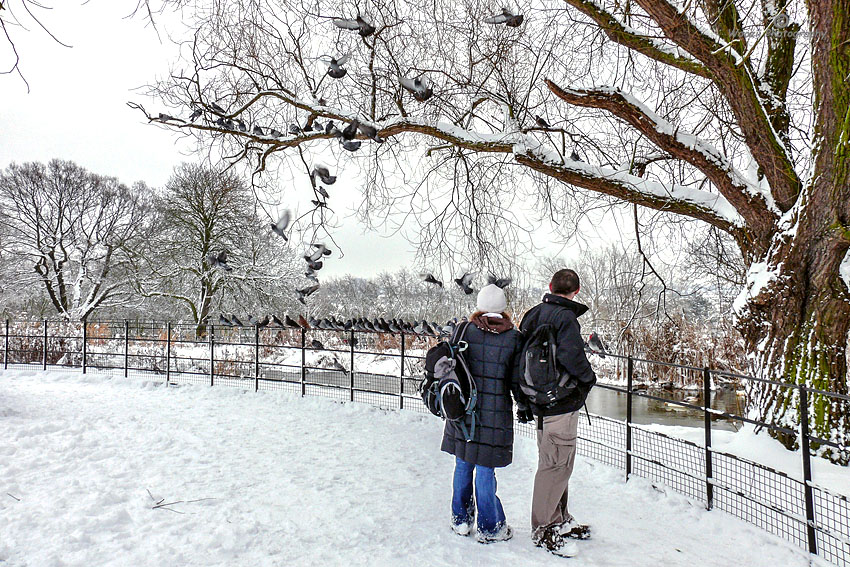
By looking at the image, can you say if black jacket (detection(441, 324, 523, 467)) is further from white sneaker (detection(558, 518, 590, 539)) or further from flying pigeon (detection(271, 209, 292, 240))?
flying pigeon (detection(271, 209, 292, 240))

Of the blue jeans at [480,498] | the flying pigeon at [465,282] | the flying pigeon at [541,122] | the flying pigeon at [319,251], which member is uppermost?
the flying pigeon at [541,122]

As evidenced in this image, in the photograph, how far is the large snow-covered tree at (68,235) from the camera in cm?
2127

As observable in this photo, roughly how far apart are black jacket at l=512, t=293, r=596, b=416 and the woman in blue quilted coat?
11 cm

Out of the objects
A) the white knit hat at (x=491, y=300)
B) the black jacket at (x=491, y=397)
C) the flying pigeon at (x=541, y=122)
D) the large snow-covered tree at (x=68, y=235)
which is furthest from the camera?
the large snow-covered tree at (x=68, y=235)

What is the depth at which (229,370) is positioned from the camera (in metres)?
11.5

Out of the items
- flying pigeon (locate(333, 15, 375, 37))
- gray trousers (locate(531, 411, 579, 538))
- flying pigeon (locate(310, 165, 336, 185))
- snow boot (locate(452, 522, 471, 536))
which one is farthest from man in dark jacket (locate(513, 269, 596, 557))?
flying pigeon (locate(333, 15, 375, 37))

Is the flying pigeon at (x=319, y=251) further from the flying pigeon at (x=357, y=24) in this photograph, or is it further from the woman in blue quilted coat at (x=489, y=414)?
the woman in blue quilted coat at (x=489, y=414)

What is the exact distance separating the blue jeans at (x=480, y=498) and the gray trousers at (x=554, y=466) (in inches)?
9.4

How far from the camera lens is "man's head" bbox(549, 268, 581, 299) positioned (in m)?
3.11

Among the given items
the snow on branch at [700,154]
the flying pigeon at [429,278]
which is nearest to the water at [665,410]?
the snow on branch at [700,154]

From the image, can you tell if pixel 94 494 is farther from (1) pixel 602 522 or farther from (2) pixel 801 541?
(2) pixel 801 541

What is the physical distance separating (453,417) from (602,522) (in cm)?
137

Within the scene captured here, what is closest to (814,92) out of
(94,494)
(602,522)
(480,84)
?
(480,84)

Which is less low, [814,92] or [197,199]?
[197,199]
